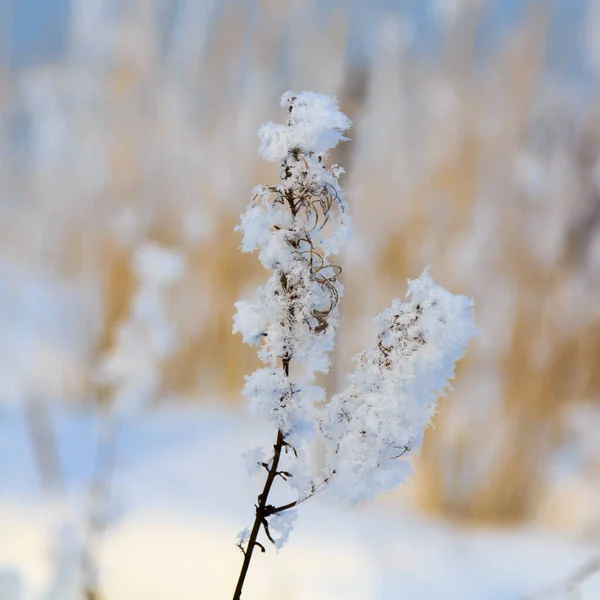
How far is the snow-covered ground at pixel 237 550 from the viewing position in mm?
873

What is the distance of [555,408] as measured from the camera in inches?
50.3

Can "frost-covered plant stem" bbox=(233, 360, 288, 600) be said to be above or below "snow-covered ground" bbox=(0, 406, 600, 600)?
below

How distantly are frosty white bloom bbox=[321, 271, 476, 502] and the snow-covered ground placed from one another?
401mm

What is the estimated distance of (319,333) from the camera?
0.28 m

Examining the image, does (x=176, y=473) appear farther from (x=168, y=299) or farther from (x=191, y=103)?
(x=191, y=103)

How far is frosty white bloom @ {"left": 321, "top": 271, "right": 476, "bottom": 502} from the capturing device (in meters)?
0.27

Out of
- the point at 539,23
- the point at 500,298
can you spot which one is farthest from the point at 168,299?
the point at 539,23

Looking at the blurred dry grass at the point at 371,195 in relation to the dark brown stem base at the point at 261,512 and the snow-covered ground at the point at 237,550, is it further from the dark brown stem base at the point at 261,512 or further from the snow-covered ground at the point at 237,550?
the dark brown stem base at the point at 261,512

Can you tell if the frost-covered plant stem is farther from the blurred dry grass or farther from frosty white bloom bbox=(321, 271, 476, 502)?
the blurred dry grass

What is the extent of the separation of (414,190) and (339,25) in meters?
0.49

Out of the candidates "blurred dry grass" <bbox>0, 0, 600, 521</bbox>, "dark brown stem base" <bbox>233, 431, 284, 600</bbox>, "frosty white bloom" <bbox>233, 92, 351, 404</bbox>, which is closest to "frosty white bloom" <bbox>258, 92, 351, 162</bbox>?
"frosty white bloom" <bbox>233, 92, 351, 404</bbox>

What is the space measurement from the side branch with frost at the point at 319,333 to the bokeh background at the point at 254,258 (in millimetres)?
237

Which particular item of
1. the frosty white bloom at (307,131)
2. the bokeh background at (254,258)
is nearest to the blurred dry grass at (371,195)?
the bokeh background at (254,258)

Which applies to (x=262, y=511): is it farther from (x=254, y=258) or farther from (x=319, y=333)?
(x=254, y=258)
